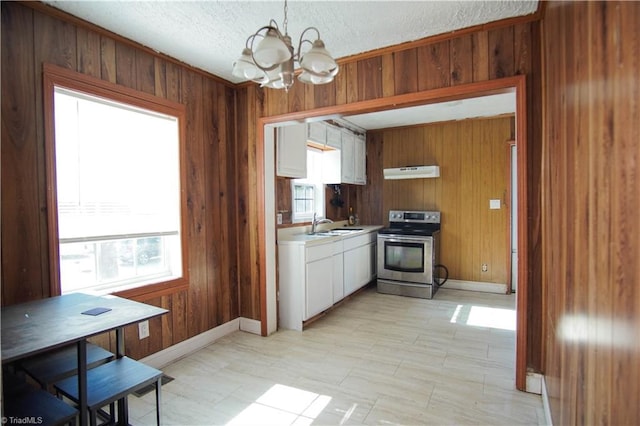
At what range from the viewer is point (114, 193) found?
2393 mm

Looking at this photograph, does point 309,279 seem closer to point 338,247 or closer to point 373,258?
point 338,247

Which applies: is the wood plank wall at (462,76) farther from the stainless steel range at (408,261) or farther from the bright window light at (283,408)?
the stainless steel range at (408,261)

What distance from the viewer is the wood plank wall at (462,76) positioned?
2188 millimetres

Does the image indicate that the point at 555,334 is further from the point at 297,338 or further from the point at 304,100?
the point at 304,100

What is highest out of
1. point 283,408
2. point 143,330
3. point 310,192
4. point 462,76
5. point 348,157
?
point 462,76

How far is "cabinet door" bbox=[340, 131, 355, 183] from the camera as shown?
15.6ft

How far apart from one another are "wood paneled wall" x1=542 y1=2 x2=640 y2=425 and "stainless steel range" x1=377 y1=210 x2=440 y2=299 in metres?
2.78

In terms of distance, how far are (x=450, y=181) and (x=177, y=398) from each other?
14.5ft

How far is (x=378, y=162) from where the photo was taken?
5.50 metres

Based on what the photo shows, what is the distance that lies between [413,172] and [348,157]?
103 centimetres

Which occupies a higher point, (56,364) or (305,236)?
(305,236)

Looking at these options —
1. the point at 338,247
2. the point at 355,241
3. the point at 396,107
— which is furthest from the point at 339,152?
the point at 396,107

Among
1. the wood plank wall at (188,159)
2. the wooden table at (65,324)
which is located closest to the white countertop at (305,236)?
the wood plank wall at (188,159)

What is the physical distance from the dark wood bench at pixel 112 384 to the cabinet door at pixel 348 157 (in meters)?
3.54
